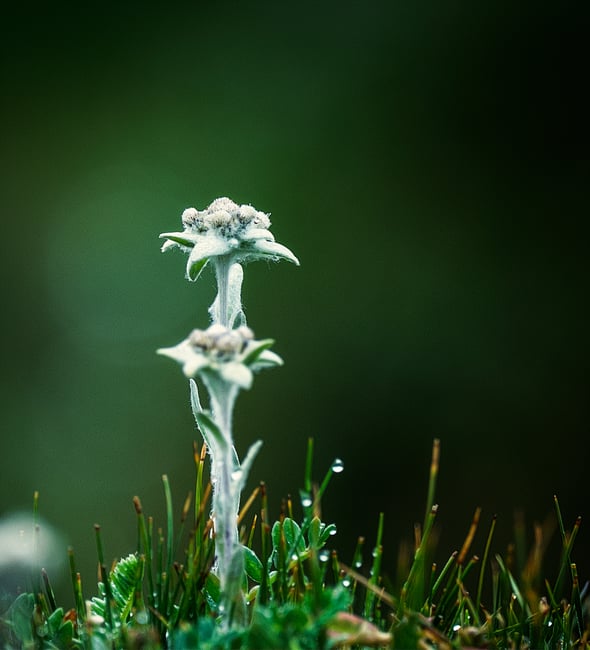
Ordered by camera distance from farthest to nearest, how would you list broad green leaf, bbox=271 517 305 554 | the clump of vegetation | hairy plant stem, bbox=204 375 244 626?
broad green leaf, bbox=271 517 305 554 → hairy plant stem, bbox=204 375 244 626 → the clump of vegetation

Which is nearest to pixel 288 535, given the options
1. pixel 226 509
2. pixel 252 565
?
pixel 252 565

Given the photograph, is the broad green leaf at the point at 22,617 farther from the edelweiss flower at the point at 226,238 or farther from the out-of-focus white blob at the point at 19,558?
the edelweiss flower at the point at 226,238

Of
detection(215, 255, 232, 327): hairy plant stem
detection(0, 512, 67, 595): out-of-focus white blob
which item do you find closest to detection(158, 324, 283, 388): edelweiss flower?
detection(215, 255, 232, 327): hairy plant stem

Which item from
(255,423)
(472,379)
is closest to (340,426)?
(255,423)

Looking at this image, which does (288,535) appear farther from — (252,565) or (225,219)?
(225,219)

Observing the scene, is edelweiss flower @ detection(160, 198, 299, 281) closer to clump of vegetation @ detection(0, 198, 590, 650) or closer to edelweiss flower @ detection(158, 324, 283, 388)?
clump of vegetation @ detection(0, 198, 590, 650)

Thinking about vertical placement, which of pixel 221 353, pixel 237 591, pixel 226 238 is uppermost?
pixel 226 238
